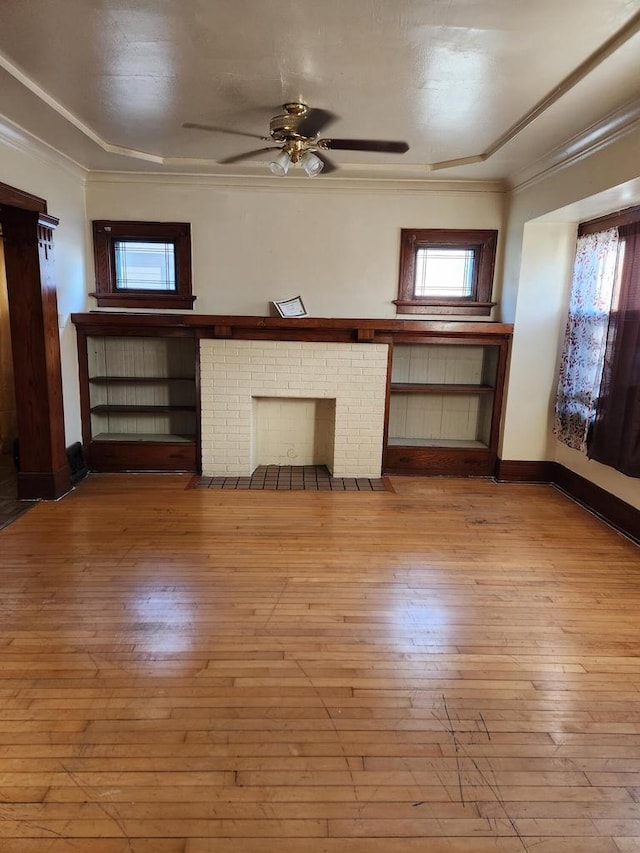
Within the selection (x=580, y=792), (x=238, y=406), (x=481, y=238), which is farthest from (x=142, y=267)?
(x=580, y=792)

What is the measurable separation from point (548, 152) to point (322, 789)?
13.6ft

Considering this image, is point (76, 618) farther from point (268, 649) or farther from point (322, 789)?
point (322, 789)

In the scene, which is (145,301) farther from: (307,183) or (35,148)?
(307,183)

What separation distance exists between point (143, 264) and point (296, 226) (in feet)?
4.87

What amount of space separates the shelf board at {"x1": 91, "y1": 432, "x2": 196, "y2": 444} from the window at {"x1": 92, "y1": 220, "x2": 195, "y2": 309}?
1.24m

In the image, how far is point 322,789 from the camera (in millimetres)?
1628

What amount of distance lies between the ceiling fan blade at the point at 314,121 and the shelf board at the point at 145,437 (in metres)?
2.78

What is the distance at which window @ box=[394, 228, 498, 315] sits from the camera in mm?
4758

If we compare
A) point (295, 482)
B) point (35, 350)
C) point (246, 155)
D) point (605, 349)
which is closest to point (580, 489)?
point (605, 349)

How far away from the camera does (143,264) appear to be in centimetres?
482

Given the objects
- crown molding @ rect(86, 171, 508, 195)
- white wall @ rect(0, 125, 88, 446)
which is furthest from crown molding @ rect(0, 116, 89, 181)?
crown molding @ rect(86, 171, 508, 195)

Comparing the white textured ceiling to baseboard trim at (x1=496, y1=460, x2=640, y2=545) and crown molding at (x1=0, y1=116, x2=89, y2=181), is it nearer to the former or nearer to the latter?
crown molding at (x1=0, y1=116, x2=89, y2=181)

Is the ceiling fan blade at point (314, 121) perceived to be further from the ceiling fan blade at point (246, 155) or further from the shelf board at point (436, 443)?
the shelf board at point (436, 443)

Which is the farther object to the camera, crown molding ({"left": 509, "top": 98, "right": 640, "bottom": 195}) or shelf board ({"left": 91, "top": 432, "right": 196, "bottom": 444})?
shelf board ({"left": 91, "top": 432, "right": 196, "bottom": 444})
